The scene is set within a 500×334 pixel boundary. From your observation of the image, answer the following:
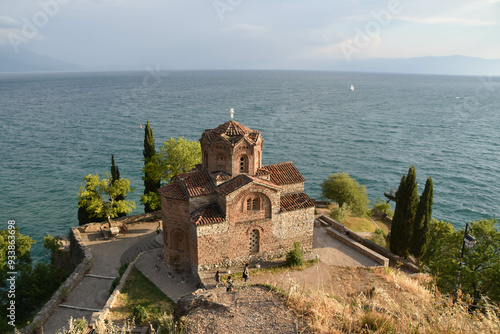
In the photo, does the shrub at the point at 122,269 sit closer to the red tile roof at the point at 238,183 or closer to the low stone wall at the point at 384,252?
the red tile roof at the point at 238,183

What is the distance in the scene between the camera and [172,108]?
121312mm

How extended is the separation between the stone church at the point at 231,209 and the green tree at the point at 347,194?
57.2ft

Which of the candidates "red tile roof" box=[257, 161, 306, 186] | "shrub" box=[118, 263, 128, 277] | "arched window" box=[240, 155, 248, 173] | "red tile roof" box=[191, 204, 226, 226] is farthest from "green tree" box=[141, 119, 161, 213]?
"red tile roof" box=[257, 161, 306, 186]

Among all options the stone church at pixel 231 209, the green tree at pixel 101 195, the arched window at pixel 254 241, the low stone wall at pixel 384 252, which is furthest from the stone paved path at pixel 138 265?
the green tree at pixel 101 195

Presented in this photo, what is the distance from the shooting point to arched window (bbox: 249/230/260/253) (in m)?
25.5

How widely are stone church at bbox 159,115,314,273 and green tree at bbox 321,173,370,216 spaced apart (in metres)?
17.4

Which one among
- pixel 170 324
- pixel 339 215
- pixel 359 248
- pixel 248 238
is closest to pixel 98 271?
pixel 248 238

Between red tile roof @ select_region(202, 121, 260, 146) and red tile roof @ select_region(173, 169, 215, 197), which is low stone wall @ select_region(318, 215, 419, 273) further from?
red tile roof @ select_region(173, 169, 215, 197)

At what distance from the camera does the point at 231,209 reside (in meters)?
24.0

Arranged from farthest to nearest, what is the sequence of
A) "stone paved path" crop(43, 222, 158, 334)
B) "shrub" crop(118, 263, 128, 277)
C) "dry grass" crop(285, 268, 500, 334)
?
"shrub" crop(118, 263, 128, 277), "stone paved path" crop(43, 222, 158, 334), "dry grass" crop(285, 268, 500, 334)

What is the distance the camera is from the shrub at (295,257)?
25.5 metres

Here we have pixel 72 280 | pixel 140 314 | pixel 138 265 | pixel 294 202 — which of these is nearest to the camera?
pixel 140 314

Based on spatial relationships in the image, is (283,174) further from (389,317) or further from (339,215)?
(389,317)

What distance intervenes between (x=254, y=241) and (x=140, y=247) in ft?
43.1
